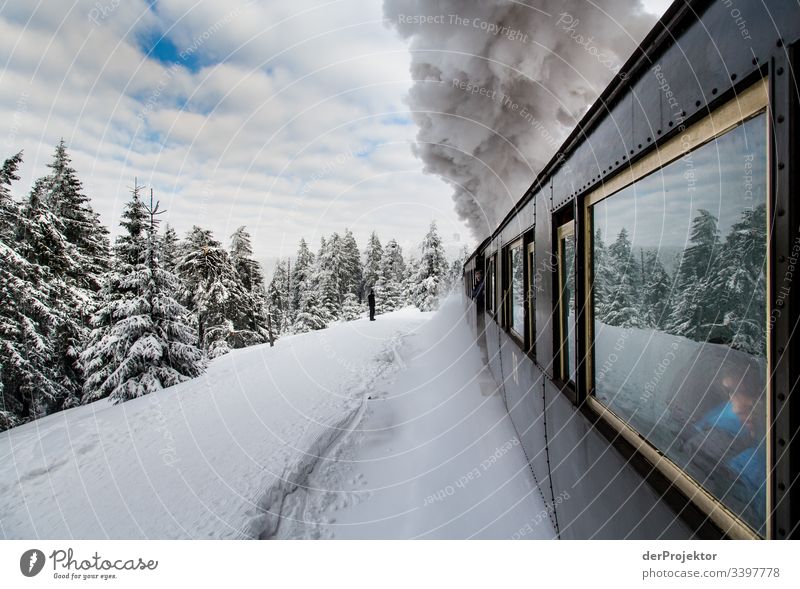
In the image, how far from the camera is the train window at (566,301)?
9.29 ft

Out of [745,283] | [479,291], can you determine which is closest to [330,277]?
[479,291]

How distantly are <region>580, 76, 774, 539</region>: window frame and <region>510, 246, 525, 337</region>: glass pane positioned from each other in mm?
2916

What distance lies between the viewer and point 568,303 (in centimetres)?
290

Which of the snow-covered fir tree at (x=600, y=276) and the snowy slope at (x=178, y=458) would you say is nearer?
the snow-covered fir tree at (x=600, y=276)

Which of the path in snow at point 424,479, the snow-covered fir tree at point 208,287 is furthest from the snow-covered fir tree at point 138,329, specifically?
the snow-covered fir tree at point 208,287

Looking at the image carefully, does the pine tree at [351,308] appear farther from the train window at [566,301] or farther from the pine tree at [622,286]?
the pine tree at [622,286]

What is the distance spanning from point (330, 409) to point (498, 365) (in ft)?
12.4

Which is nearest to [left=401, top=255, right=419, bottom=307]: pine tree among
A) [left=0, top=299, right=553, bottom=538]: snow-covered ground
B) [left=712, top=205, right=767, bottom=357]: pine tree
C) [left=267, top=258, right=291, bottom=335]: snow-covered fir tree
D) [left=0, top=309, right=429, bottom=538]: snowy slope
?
[left=267, top=258, right=291, bottom=335]: snow-covered fir tree

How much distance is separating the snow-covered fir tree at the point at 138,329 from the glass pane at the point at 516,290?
11575 millimetres

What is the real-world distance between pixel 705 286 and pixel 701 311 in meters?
0.12

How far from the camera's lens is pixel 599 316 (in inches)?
93.7

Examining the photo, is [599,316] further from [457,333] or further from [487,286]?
[457,333]

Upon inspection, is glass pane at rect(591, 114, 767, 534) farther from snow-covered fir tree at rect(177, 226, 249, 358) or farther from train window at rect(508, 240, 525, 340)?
snow-covered fir tree at rect(177, 226, 249, 358)

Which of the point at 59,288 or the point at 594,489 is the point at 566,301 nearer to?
the point at 594,489
